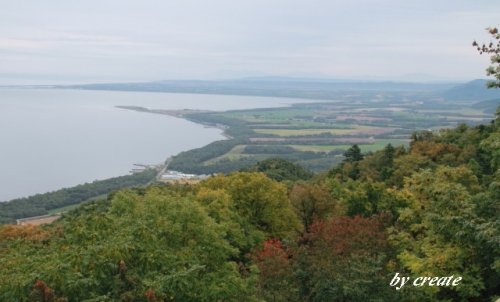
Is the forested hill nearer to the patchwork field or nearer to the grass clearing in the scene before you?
the patchwork field

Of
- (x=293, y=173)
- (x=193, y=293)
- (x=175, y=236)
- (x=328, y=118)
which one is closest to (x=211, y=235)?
(x=175, y=236)

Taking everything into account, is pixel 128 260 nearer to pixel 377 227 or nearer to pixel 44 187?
pixel 377 227

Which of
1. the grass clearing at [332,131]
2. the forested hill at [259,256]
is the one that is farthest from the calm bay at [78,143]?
the forested hill at [259,256]

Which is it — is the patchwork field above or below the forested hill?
below

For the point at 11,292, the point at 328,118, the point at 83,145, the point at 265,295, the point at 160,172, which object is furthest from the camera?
the point at 328,118

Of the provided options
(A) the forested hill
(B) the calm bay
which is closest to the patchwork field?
(B) the calm bay

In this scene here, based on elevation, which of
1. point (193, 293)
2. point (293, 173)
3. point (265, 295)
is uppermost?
point (193, 293)

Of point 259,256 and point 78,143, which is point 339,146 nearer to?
point 78,143

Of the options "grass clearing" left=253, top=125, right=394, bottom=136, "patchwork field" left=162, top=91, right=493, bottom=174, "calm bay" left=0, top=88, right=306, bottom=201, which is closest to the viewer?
"calm bay" left=0, top=88, right=306, bottom=201

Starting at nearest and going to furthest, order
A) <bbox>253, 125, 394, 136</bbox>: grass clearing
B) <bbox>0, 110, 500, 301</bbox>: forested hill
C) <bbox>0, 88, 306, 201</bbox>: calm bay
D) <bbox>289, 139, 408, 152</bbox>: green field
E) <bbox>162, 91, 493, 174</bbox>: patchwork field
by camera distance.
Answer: <bbox>0, 110, 500, 301</bbox>: forested hill, <bbox>0, 88, 306, 201</bbox>: calm bay, <bbox>162, 91, 493, 174</bbox>: patchwork field, <bbox>289, 139, 408, 152</bbox>: green field, <bbox>253, 125, 394, 136</bbox>: grass clearing

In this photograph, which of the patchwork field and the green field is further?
the green field

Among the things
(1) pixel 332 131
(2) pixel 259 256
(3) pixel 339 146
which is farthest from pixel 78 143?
(2) pixel 259 256
